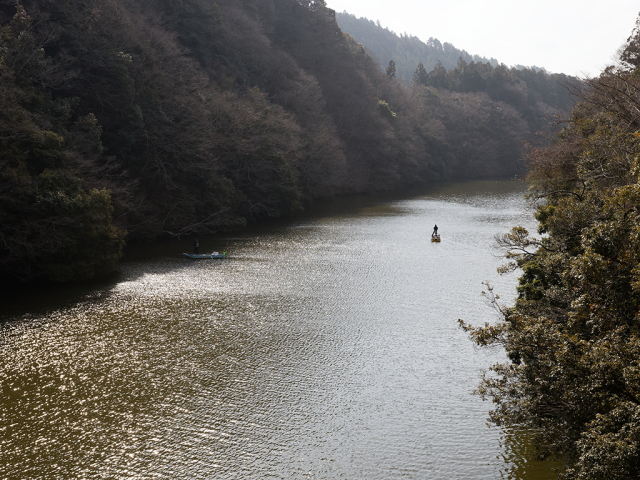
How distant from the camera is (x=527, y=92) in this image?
108 meters

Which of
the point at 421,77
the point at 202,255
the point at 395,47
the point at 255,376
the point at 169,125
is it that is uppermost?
the point at 395,47

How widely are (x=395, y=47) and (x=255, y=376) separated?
620ft

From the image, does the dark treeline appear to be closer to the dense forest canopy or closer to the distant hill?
the dense forest canopy

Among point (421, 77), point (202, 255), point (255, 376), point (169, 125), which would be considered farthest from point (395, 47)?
A: point (255, 376)

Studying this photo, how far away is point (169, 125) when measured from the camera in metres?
33.8

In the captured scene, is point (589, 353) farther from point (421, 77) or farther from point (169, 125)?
point (421, 77)

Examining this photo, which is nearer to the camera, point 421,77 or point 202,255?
point 202,255

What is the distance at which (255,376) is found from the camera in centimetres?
1355

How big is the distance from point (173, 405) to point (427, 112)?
282 feet

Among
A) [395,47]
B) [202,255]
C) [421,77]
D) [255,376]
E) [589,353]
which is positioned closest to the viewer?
[589,353]

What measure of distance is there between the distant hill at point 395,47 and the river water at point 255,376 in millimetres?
155544

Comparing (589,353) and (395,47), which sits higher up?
(395,47)

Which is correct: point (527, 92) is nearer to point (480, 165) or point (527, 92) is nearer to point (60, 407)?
point (480, 165)

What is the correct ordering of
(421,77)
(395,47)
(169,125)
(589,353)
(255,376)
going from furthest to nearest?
1. (395,47)
2. (421,77)
3. (169,125)
4. (255,376)
5. (589,353)
